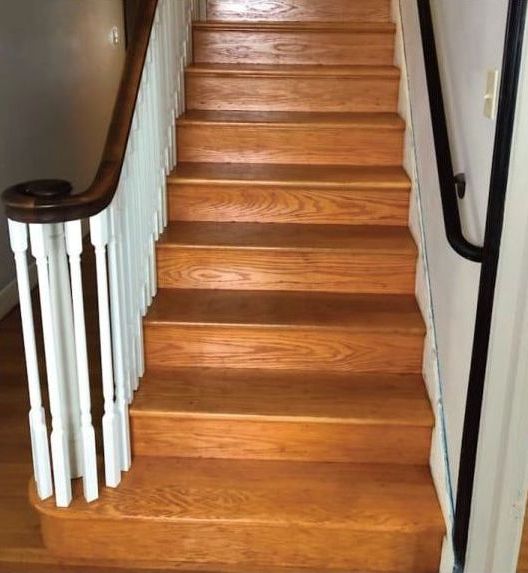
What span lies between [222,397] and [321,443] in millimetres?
341

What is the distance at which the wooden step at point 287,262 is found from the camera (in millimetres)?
2445

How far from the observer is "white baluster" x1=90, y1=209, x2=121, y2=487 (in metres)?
1.76

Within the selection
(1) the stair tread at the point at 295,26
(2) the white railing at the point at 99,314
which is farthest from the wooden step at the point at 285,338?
(1) the stair tread at the point at 295,26

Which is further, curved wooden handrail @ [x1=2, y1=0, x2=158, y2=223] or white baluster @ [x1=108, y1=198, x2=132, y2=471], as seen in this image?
white baluster @ [x1=108, y1=198, x2=132, y2=471]

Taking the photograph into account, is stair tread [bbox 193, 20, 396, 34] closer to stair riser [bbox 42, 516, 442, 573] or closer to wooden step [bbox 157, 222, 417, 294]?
wooden step [bbox 157, 222, 417, 294]

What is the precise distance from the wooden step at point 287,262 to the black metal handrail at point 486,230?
26.1 inches

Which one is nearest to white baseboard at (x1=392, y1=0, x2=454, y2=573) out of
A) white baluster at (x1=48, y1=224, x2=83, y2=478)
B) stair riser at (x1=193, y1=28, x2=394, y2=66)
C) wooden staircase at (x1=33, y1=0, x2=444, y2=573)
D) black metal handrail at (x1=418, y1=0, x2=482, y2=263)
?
wooden staircase at (x1=33, y1=0, x2=444, y2=573)

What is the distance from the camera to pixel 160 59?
248cm

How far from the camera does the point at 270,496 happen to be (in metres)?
1.95

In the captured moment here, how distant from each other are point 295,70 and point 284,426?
1781 mm

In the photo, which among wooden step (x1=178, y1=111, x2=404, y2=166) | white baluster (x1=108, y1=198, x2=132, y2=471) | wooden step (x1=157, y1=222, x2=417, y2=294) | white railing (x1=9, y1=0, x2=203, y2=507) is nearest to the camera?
white railing (x1=9, y1=0, x2=203, y2=507)

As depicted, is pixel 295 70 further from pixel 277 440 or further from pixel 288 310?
pixel 277 440

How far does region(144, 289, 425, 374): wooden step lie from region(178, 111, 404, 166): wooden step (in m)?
0.80

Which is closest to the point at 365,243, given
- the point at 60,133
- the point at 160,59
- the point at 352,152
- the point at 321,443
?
the point at 352,152
